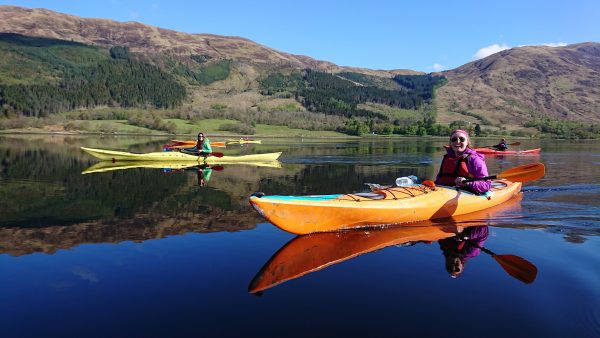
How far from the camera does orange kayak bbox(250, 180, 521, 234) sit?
11.0 meters

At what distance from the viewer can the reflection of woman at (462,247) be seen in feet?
32.4

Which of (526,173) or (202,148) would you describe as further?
(202,148)

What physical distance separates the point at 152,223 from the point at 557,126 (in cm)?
17410

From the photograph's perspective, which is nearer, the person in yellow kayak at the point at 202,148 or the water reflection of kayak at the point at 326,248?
the water reflection of kayak at the point at 326,248

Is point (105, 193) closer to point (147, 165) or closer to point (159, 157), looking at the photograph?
point (147, 165)

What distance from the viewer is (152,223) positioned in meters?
13.8

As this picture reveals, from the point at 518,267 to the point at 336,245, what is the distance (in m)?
4.17

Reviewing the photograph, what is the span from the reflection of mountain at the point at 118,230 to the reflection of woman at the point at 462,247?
19.1 ft

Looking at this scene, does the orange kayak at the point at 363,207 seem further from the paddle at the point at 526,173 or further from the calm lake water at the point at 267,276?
the paddle at the point at 526,173

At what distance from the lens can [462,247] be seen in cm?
1140

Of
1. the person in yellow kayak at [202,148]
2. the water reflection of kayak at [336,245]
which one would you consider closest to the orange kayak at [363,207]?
the water reflection of kayak at [336,245]

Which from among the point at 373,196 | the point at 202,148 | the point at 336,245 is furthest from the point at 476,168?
the point at 202,148

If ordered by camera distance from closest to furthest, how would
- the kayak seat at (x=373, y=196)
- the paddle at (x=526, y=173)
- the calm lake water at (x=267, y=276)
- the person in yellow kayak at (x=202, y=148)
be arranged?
the calm lake water at (x=267, y=276)
the kayak seat at (x=373, y=196)
the paddle at (x=526, y=173)
the person in yellow kayak at (x=202, y=148)

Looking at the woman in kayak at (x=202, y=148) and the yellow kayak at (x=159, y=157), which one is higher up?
the woman in kayak at (x=202, y=148)
